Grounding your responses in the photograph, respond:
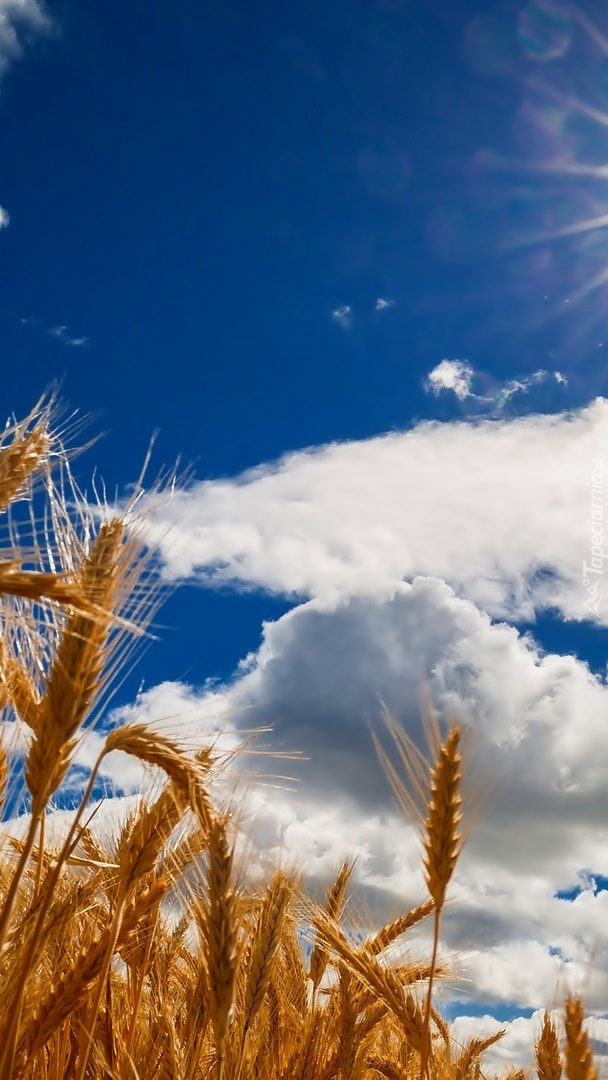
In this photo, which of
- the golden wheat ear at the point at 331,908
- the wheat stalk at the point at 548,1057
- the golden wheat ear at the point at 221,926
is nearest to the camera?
the golden wheat ear at the point at 221,926

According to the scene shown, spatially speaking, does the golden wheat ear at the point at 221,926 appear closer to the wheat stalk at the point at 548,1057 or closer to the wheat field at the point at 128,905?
the wheat field at the point at 128,905

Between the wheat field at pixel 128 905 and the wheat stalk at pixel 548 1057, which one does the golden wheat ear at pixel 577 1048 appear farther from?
the wheat stalk at pixel 548 1057

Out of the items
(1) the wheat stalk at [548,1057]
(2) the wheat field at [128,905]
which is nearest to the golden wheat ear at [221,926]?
(2) the wheat field at [128,905]

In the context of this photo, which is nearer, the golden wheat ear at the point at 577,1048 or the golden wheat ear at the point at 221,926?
the golden wheat ear at the point at 577,1048

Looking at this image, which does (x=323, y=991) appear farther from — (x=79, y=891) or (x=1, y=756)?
(x=1, y=756)

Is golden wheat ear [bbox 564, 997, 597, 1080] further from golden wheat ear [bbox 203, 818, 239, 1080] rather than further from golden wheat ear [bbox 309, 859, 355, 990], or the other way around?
golden wheat ear [bbox 309, 859, 355, 990]

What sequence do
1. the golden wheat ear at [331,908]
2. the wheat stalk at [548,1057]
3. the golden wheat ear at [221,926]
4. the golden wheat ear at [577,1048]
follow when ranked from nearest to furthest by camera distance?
the golden wheat ear at [577,1048] → the golden wheat ear at [221,926] → the wheat stalk at [548,1057] → the golden wheat ear at [331,908]

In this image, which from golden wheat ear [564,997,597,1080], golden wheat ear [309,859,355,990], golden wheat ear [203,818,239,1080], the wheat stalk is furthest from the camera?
golden wheat ear [309,859,355,990]

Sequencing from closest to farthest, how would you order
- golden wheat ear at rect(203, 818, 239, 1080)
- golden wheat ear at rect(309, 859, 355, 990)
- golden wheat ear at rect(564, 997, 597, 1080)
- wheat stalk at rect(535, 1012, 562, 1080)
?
golden wheat ear at rect(564, 997, 597, 1080) → golden wheat ear at rect(203, 818, 239, 1080) → wheat stalk at rect(535, 1012, 562, 1080) → golden wheat ear at rect(309, 859, 355, 990)

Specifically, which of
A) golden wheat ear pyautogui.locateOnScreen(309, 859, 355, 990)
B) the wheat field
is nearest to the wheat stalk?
the wheat field

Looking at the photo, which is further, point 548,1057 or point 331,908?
point 331,908

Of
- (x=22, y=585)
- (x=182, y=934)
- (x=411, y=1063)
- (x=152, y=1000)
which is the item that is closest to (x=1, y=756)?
(x=22, y=585)

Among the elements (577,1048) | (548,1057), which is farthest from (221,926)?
(548,1057)

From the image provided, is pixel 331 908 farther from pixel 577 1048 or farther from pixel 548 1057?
pixel 577 1048
